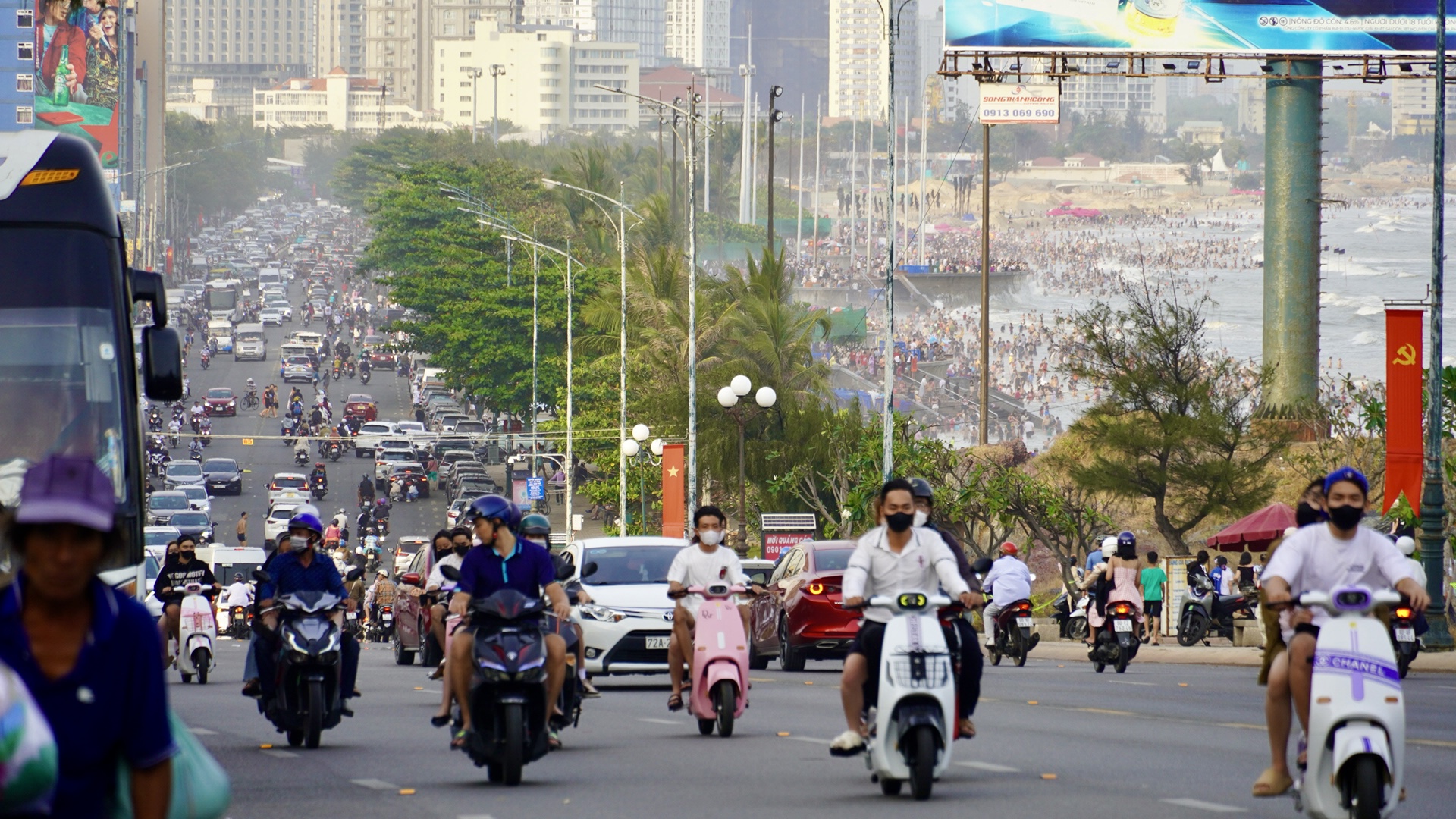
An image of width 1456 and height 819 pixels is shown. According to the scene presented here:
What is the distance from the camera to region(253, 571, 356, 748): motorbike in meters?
13.7

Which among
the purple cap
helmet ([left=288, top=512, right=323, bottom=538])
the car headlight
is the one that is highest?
the purple cap

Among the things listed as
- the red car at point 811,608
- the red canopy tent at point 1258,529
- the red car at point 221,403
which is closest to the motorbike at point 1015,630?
the red car at point 811,608

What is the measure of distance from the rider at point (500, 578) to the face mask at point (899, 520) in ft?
5.92

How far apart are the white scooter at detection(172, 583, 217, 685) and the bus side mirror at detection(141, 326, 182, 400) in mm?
10197

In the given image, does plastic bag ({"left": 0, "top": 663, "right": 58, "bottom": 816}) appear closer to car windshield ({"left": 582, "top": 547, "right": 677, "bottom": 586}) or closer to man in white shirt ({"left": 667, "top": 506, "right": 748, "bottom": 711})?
man in white shirt ({"left": 667, "top": 506, "right": 748, "bottom": 711})

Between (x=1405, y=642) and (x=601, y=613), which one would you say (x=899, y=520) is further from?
(x=1405, y=642)

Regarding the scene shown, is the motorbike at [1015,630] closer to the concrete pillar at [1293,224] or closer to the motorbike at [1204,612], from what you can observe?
the motorbike at [1204,612]

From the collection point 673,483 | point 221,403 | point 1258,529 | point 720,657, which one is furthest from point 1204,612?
point 221,403

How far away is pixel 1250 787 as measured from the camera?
11.1 metres

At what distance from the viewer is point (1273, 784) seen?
9500 mm

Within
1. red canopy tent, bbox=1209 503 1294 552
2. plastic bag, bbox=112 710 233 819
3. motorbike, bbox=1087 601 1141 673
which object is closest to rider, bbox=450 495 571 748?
plastic bag, bbox=112 710 233 819

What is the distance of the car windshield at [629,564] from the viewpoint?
20766 millimetres

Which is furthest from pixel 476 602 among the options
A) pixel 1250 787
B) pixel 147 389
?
pixel 1250 787

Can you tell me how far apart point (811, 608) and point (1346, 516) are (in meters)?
13.6
